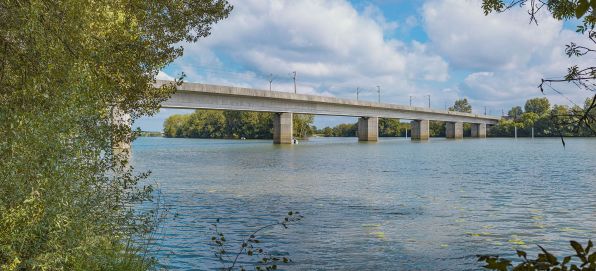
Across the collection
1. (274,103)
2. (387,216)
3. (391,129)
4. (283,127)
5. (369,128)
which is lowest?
(387,216)

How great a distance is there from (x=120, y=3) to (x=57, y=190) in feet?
19.6

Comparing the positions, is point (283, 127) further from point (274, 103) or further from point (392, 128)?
point (392, 128)

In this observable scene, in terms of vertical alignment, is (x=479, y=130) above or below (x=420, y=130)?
above

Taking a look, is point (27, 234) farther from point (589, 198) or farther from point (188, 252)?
point (589, 198)

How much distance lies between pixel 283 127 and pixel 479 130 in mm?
94356

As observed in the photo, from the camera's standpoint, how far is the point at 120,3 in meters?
9.77

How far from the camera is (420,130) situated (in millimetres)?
104500

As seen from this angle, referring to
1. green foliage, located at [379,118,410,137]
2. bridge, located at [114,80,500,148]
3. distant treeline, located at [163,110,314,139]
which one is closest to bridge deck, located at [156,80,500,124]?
bridge, located at [114,80,500,148]

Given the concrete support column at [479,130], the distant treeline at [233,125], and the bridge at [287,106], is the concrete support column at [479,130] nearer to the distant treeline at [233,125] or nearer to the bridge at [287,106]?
the bridge at [287,106]

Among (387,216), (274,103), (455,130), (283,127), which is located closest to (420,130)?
(455,130)

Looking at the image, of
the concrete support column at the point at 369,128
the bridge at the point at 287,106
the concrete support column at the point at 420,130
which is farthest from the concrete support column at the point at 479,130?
the concrete support column at the point at 369,128

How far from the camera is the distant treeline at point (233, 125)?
4722 inches

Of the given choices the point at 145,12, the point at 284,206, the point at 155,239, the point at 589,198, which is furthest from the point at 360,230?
the point at 589,198

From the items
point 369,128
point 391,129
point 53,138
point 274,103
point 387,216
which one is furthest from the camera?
point 391,129
